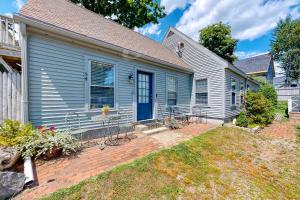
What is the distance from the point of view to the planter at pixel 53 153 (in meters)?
3.48

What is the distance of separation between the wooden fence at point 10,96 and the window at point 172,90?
20.5 ft

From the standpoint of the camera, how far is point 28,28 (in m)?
3.82

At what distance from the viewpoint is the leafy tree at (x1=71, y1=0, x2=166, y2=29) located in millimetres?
14523

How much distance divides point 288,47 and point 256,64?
3950 millimetres

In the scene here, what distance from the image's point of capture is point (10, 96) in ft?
12.5

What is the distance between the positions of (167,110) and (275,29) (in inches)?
906

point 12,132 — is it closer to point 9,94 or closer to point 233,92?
point 9,94

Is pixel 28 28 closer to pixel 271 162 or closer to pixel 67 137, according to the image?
pixel 67 137

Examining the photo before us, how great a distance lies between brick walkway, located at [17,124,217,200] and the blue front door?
84.6 inches

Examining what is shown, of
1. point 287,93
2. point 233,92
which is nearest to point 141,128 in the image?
point 233,92

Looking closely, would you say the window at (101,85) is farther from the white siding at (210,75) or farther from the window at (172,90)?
the white siding at (210,75)

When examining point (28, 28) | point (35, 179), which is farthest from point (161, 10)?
point (35, 179)

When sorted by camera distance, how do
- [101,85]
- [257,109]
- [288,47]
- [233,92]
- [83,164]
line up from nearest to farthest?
A: [83,164]
[101,85]
[257,109]
[233,92]
[288,47]

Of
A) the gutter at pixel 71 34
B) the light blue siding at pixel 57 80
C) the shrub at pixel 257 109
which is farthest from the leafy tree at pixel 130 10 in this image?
the shrub at pixel 257 109
